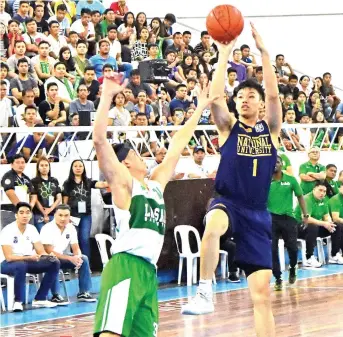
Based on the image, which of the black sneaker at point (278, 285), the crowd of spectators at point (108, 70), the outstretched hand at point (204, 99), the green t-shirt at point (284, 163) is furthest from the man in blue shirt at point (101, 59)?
the outstretched hand at point (204, 99)

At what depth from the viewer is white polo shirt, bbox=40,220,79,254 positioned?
12.5 metres

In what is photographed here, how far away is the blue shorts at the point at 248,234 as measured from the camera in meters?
7.98

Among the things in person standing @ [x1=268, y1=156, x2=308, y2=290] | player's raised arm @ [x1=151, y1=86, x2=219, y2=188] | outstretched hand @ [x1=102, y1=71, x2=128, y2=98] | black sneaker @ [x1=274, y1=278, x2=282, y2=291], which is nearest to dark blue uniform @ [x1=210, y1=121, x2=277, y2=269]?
player's raised arm @ [x1=151, y1=86, x2=219, y2=188]

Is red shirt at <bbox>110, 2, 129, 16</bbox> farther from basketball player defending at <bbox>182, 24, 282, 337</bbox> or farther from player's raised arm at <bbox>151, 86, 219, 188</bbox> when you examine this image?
player's raised arm at <bbox>151, 86, 219, 188</bbox>

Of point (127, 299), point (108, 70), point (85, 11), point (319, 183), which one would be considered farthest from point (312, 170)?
point (127, 299)

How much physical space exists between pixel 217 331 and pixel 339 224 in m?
6.43

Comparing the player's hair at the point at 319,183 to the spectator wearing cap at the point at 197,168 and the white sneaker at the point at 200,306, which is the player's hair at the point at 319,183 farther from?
the white sneaker at the point at 200,306

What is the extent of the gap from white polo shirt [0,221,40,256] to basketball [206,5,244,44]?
4.71m

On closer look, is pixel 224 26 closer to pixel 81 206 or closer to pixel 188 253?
pixel 81 206

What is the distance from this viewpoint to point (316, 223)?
53.4 ft

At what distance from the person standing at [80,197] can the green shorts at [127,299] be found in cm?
690

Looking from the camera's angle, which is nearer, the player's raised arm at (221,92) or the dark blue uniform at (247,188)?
the player's raised arm at (221,92)

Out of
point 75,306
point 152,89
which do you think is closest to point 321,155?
point 152,89

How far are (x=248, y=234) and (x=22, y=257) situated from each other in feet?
15.2
